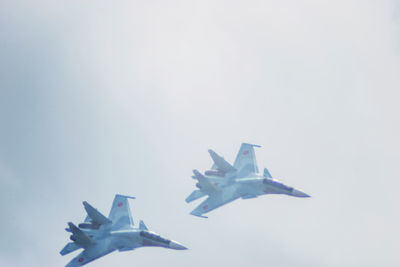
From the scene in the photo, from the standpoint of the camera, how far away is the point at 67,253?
118 metres

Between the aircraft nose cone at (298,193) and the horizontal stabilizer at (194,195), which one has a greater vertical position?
the horizontal stabilizer at (194,195)

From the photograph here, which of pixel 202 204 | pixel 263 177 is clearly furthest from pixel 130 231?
pixel 263 177

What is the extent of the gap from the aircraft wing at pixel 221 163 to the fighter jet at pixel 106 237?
18477 millimetres

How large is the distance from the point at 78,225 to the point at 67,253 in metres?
5.52

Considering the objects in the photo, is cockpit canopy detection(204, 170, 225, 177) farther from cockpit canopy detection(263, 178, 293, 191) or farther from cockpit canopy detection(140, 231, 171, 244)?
cockpit canopy detection(140, 231, 171, 244)

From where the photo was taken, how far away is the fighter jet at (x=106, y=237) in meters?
116

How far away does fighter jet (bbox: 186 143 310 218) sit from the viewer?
120750mm

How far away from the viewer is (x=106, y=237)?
118 metres

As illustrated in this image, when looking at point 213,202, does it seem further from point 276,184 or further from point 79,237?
point 79,237

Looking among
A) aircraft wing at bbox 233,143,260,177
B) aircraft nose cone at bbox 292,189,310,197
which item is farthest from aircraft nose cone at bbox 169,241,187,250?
aircraft nose cone at bbox 292,189,310,197

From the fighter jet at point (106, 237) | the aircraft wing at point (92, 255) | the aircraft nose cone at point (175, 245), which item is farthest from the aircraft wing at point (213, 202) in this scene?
the aircraft wing at point (92, 255)

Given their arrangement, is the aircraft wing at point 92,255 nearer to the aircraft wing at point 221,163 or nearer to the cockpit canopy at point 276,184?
the aircraft wing at point 221,163

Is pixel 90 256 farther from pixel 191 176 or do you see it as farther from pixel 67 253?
pixel 191 176

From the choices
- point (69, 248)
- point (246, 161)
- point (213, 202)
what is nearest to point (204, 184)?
point (213, 202)
